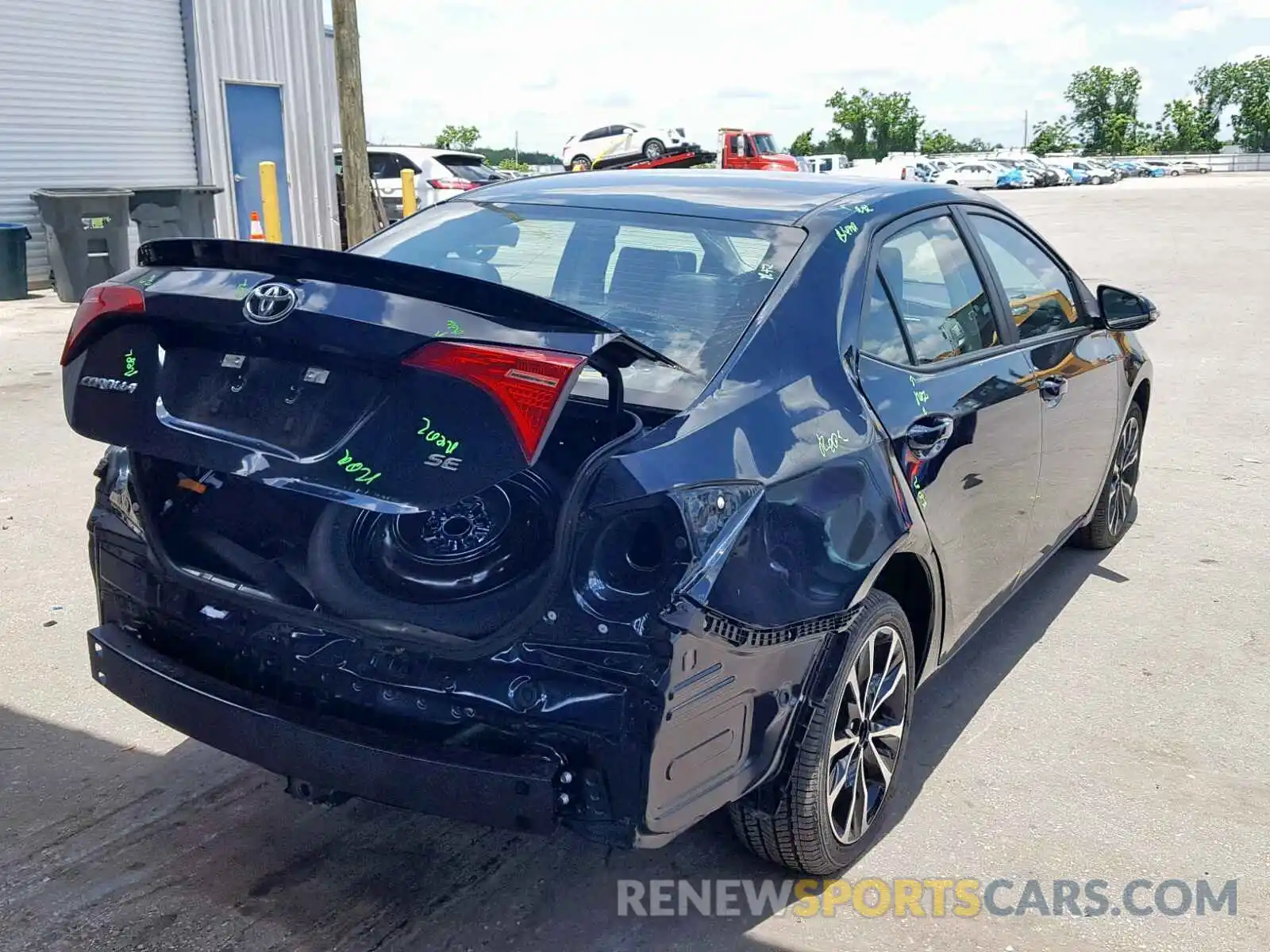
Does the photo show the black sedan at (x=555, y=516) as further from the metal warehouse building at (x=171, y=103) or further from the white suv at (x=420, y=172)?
the white suv at (x=420, y=172)

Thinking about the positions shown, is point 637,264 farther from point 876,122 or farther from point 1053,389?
point 876,122

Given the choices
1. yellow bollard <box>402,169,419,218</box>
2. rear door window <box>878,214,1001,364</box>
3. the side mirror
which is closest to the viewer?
rear door window <box>878,214,1001,364</box>

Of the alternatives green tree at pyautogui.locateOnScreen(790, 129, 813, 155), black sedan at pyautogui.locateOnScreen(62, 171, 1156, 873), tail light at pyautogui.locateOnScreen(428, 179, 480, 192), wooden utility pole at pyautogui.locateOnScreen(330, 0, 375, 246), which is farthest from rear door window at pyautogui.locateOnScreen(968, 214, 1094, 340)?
green tree at pyautogui.locateOnScreen(790, 129, 813, 155)

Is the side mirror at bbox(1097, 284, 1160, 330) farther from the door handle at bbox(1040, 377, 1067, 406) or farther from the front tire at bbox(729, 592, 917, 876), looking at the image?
the front tire at bbox(729, 592, 917, 876)

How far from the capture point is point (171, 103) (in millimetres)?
16562

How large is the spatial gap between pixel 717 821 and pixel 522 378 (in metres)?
1.54

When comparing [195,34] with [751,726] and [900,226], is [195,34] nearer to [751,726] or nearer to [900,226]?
[900,226]

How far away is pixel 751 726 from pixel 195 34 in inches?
652

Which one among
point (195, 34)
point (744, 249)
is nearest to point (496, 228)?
point (744, 249)

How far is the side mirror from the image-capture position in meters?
4.63

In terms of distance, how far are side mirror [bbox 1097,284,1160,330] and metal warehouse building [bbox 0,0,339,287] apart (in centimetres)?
1388

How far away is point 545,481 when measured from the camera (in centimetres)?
249

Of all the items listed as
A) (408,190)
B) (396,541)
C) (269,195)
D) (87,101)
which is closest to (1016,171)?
(408,190)

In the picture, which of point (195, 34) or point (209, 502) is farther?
point (195, 34)
